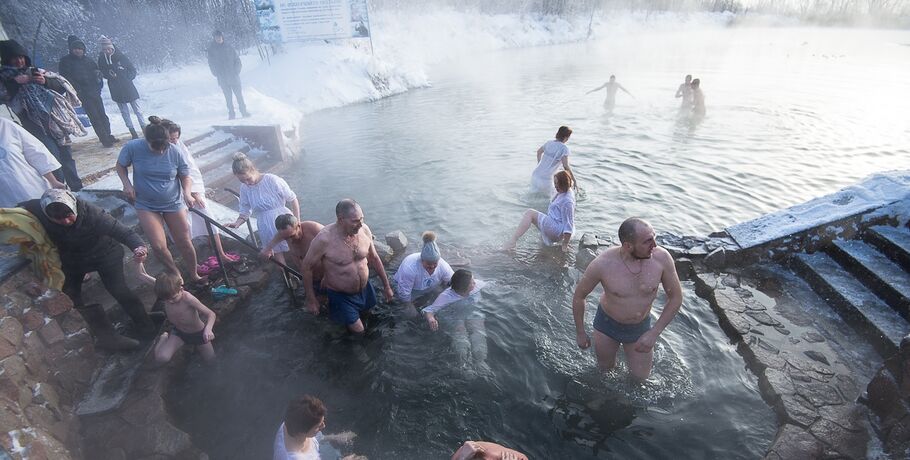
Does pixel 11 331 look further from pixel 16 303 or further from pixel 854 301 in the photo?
pixel 854 301

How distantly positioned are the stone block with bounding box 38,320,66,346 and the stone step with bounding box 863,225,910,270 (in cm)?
916

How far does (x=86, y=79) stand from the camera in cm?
786

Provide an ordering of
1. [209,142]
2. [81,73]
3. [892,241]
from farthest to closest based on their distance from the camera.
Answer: [209,142] < [81,73] < [892,241]

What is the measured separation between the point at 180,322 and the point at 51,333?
1.01 m

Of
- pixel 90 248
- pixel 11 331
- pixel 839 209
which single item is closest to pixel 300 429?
pixel 11 331

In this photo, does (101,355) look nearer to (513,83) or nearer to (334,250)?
(334,250)

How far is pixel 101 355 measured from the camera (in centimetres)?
423

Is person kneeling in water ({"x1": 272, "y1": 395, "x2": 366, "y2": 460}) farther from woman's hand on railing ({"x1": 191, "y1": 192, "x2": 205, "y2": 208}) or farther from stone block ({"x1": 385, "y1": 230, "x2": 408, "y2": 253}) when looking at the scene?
stone block ({"x1": 385, "y1": 230, "x2": 408, "y2": 253})

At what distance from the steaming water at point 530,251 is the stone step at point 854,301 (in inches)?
52.0

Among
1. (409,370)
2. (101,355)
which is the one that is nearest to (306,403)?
(409,370)

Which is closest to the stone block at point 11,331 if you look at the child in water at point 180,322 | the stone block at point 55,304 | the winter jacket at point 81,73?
the stone block at point 55,304

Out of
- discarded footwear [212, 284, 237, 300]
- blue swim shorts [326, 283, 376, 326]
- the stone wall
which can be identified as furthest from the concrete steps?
the stone wall

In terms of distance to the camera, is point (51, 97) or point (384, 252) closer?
point (51, 97)

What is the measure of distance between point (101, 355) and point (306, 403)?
10.1ft
